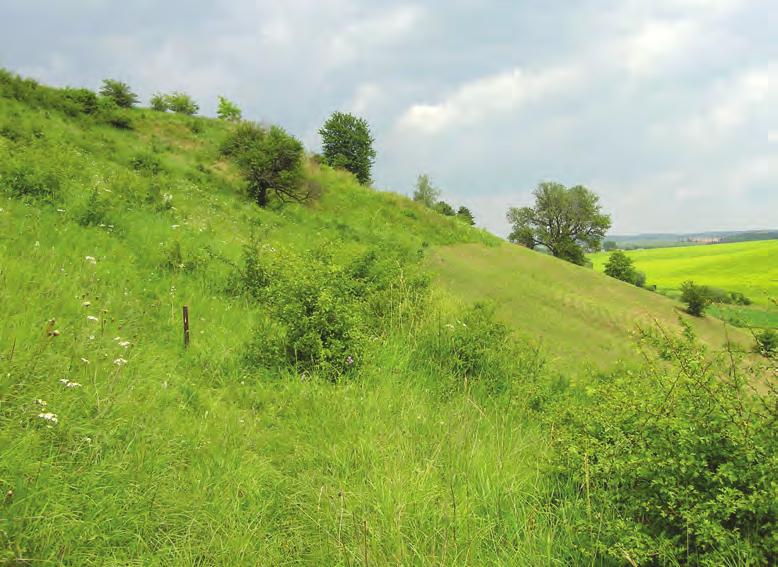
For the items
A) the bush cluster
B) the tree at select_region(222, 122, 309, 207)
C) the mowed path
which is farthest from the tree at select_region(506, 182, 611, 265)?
the bush cluster

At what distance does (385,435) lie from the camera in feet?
13.1

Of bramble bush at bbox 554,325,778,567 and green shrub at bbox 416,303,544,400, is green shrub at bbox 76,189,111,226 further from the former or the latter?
bramble bush at bbox 554,325,778,567

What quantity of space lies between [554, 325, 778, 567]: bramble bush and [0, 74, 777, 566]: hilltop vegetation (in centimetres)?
2

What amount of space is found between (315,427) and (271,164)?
642 inches

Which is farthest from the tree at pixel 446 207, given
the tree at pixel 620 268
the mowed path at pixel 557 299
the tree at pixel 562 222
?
the mowed path at pixel 557 299

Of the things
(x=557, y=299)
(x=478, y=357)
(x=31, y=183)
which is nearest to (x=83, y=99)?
(x=31, y=183)

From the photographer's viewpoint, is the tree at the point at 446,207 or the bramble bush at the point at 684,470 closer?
the bramble bush at the point at 684,470

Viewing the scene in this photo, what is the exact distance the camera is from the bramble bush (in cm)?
241

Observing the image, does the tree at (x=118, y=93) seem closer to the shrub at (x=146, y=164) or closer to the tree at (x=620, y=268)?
the shrub at (x=146, y=164)

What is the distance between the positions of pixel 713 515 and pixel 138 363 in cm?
511

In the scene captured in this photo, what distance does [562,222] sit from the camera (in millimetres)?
51656

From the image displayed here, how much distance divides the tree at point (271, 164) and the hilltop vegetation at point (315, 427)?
32.0ft

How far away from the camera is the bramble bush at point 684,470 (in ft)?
7.90

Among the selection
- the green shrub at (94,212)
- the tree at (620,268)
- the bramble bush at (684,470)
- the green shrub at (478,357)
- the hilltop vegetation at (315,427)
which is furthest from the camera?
the tree at (620,268)
